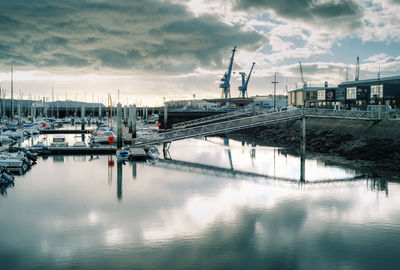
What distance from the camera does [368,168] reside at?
4028cm

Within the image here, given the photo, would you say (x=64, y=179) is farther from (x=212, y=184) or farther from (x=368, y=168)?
(x=368, y=168)

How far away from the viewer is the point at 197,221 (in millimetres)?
23516

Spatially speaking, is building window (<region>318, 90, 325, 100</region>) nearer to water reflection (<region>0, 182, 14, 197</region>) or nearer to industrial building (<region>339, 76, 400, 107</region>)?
industrial building (<region>339, 76, 400, 107</region>)

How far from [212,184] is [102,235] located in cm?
1578

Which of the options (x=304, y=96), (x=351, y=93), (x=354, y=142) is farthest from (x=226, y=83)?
(x=354, y=142)

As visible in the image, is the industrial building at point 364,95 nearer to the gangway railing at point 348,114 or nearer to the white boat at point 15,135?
the gangway railing at point 348,114

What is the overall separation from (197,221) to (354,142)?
3542cm

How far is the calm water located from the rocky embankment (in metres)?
6.45

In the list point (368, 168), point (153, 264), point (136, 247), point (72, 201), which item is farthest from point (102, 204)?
point (368, 168)

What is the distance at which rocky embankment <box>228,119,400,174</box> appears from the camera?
43.2m

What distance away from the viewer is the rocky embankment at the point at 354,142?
142 ft

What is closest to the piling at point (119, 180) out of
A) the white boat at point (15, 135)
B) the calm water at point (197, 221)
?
the calm water at point (197, 221)

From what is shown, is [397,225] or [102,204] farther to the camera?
[102,204]

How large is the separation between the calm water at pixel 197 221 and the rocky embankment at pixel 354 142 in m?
6.45
